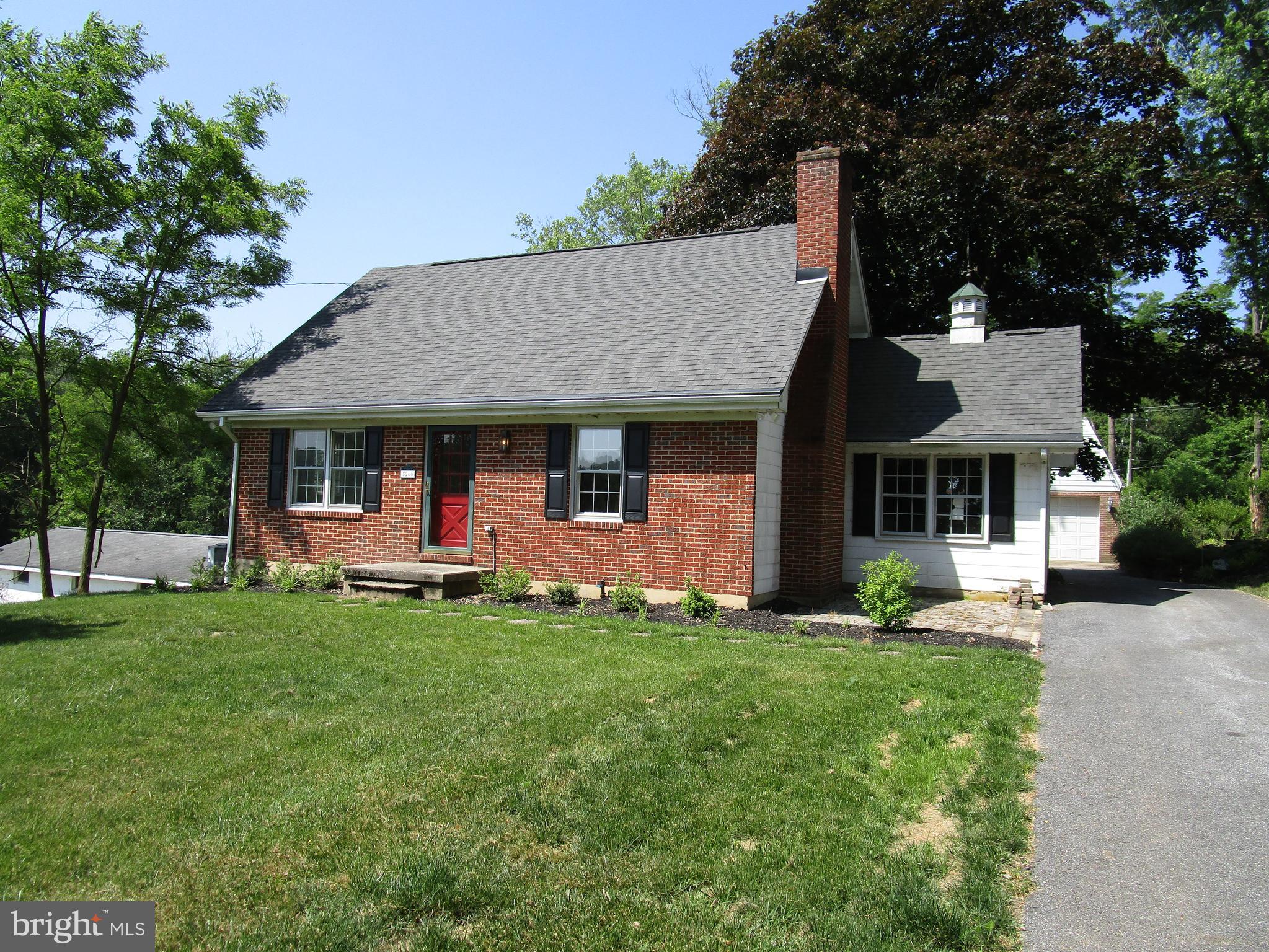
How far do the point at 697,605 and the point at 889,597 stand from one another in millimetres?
→ 2267

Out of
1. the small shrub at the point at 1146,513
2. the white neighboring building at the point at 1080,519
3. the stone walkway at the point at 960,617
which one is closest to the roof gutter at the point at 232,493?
the stone walkway at the point at 960,617

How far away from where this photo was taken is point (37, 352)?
47.0ft

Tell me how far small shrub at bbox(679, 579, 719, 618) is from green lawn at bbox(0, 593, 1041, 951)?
2.67 metres

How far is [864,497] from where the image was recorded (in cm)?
1414

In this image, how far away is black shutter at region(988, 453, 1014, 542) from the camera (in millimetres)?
13078

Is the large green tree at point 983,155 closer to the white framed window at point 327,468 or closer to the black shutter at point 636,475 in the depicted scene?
the black shutter at point 636,475

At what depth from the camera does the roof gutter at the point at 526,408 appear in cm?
1059

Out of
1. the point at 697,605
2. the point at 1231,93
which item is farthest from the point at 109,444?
the point at 1231,93

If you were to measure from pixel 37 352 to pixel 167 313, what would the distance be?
210 centimetres

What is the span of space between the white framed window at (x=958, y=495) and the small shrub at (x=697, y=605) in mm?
5067

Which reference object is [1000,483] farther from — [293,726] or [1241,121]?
[1241,121]

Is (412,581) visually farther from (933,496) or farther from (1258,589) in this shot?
(1258,589)

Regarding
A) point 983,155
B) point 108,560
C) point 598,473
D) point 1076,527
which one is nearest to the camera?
point 598,473

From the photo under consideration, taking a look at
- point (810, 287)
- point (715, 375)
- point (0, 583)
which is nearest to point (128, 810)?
point (715, 375)
